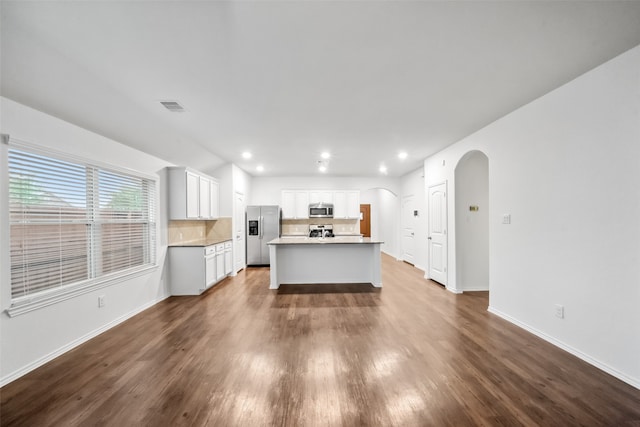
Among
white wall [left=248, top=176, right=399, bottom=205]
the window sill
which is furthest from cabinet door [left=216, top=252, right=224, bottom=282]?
white wall [left=248, top=176, right=399, bottom=205]

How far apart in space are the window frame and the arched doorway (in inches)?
204

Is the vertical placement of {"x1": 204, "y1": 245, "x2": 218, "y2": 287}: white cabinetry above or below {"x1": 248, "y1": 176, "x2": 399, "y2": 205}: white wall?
below

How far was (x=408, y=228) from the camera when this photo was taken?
302 inches

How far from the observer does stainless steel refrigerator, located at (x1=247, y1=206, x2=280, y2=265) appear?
24.0ft

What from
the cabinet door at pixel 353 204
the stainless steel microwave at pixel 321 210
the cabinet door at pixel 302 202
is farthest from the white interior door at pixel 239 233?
the cabinet door at pixel 353 204

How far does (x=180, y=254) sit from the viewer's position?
4695 millimetres

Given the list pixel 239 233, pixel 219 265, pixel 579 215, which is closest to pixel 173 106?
pixel 219 265

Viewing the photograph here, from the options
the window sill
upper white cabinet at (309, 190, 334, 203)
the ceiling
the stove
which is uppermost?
the ceiling

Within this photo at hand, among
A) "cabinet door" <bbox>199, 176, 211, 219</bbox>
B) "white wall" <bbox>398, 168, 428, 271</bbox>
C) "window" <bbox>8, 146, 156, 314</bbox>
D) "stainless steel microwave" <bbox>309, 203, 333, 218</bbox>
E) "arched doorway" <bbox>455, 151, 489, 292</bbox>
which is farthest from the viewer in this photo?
"stainless steel microwave" <bbox>309, 203, 333, 218</bbox>

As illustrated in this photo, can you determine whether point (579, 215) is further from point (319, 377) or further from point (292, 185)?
point (292, 185)

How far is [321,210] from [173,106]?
17.0ft

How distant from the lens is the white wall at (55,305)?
222 cm

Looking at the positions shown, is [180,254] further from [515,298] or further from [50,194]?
[515,298]

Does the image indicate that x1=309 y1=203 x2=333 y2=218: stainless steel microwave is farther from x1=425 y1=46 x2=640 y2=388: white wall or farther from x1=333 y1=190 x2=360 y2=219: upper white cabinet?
x1=425 y1=46 x2=640 y2=388: white wall
